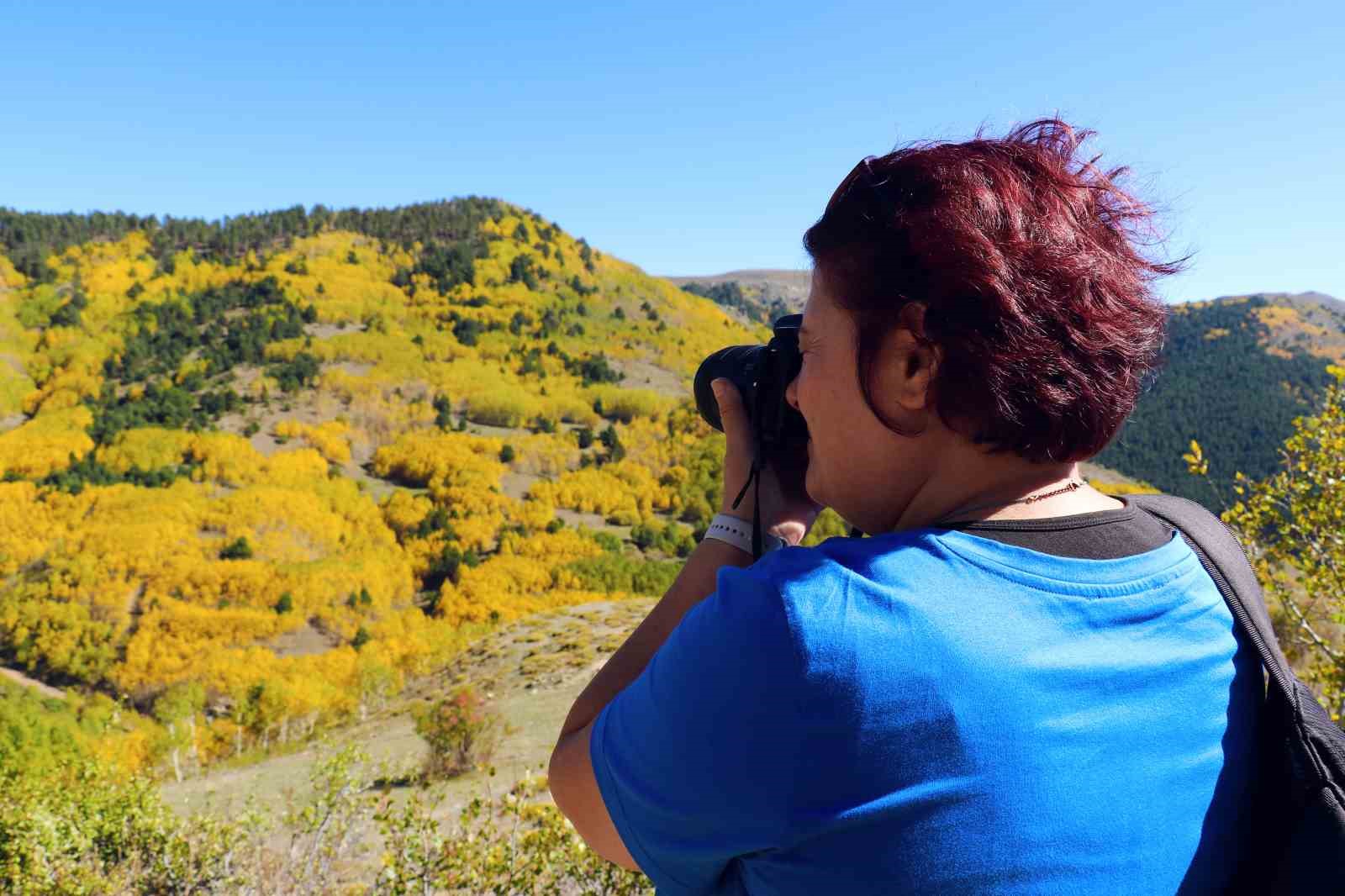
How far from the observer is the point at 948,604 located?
27.0 inches

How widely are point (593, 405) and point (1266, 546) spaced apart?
142ft

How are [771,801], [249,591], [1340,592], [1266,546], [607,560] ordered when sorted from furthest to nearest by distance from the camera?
1. [607,560]
2. [249,591]
3. [1266,546]
4. [1340,592]
5. [771,801]

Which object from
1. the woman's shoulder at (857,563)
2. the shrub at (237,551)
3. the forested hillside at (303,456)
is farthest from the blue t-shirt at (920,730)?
the shrub at (237,551)

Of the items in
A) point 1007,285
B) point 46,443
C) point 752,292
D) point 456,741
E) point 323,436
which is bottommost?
point 46,443

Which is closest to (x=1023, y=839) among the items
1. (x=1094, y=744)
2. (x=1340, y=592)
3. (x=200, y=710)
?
(x=1094, y=744)

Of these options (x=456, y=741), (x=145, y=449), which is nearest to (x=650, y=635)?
(x=456, y=741)

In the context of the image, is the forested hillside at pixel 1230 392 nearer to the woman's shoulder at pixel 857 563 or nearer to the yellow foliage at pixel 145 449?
the yellow foliage at pixel 145 449

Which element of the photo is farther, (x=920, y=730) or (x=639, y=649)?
(x=639, y=649)

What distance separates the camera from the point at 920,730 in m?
0.66

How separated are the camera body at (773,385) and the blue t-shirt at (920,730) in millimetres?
314

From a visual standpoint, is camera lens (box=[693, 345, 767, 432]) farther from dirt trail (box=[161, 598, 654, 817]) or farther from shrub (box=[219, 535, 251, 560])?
shrub (box=[219, 535, 251, 560])

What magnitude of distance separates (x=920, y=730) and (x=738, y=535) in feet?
1.29

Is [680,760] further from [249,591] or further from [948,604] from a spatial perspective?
[249,591]

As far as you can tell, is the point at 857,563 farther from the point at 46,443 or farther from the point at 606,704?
the point at 46,443
